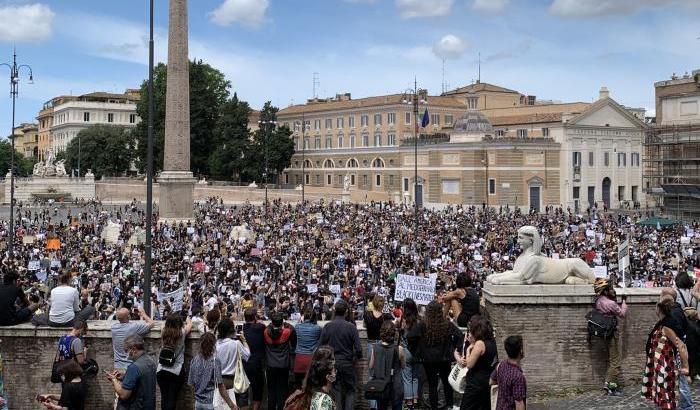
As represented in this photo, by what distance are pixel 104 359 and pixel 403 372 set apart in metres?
3.16

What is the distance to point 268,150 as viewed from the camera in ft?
235

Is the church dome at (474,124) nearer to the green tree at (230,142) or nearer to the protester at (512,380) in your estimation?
the green tree at (230,142)

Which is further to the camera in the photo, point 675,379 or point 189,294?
point 189,294

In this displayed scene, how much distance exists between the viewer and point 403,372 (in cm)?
815

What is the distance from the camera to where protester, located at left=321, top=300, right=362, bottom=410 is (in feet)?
25.1

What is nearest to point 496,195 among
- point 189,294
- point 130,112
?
point 189,294

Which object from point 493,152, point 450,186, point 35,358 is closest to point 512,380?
point 35,358

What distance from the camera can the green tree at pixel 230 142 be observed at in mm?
69500

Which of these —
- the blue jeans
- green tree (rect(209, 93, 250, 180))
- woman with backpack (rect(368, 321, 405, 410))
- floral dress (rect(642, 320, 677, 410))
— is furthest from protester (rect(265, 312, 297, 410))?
green tree (rect(209, 93, 250, 180))

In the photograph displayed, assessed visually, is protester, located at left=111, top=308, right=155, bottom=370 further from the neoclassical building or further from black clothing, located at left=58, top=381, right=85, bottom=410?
the neoclassical building

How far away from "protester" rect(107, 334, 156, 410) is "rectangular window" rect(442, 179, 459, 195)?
177ft

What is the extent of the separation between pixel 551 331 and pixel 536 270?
70cm

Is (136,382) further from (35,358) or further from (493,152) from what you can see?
(493,152)

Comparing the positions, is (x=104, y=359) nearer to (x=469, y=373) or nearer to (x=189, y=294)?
(x=469, y=373)
